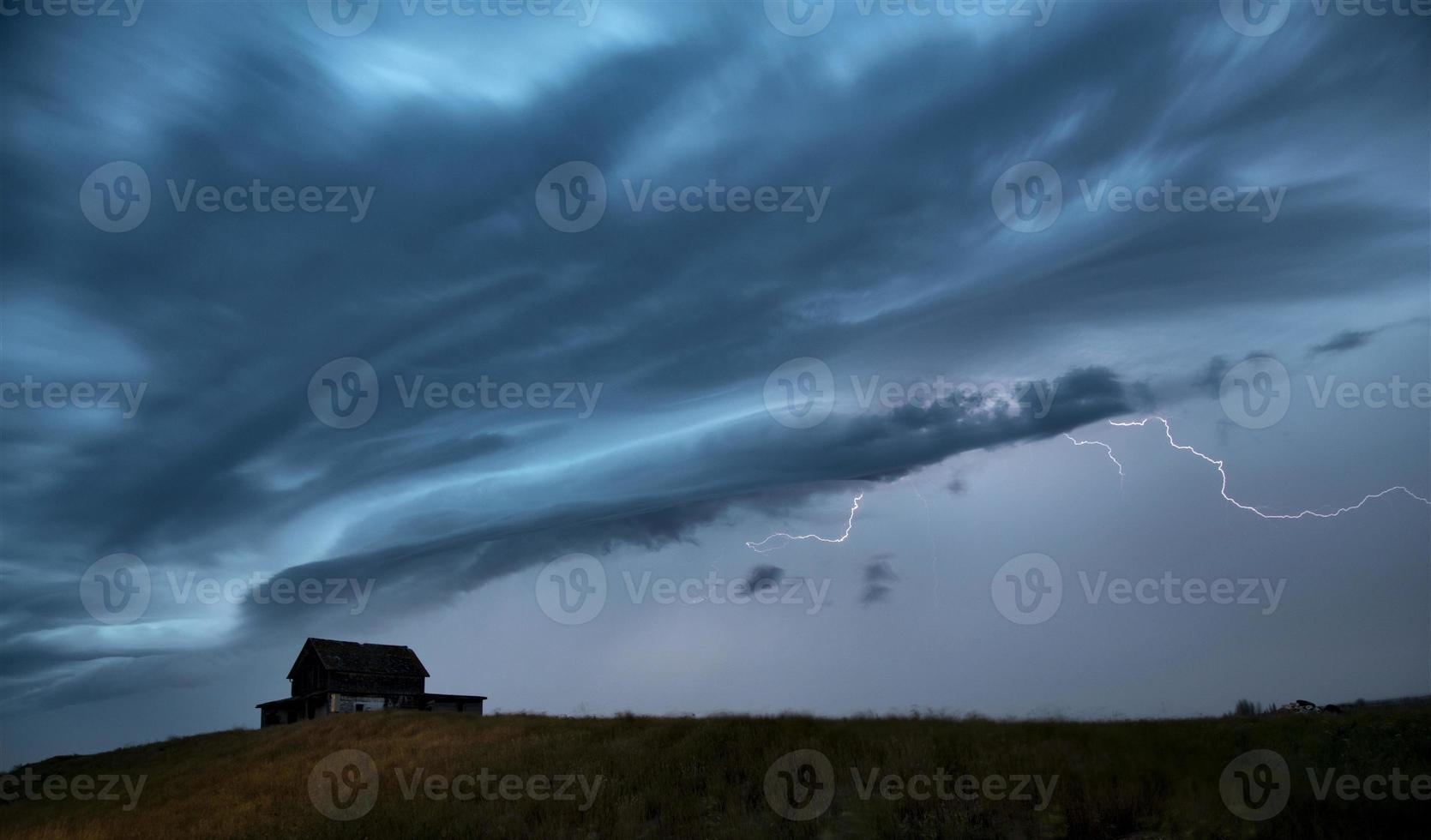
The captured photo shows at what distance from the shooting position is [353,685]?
51250 millimetres

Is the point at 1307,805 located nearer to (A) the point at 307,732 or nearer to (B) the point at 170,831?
(B) the point at 170,831

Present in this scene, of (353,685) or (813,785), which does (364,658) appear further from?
(813,785)

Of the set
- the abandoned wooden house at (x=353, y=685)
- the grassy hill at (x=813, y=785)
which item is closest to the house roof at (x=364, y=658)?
the abandoned wooden house at (x=353, y=685)

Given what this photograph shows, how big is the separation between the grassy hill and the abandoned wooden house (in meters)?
22.7

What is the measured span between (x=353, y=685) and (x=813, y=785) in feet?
144

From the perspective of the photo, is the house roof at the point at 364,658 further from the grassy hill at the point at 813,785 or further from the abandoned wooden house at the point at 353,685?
the grassy hill at the point at 813,785

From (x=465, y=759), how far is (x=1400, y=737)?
69.8 ft

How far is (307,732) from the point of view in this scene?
1481 inches

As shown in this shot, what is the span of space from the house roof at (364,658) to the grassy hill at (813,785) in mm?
23606

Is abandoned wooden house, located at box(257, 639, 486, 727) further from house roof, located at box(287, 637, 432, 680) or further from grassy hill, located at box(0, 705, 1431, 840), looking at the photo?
grassy hill, located at box(0, 705, 1431, 840)

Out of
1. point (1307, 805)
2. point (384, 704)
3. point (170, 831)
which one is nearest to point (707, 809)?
point (1307, 805)

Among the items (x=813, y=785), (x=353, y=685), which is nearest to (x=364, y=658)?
(x=353, y=685)

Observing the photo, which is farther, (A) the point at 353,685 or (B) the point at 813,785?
(A) the point at 353,685

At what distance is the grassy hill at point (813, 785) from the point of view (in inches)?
498
